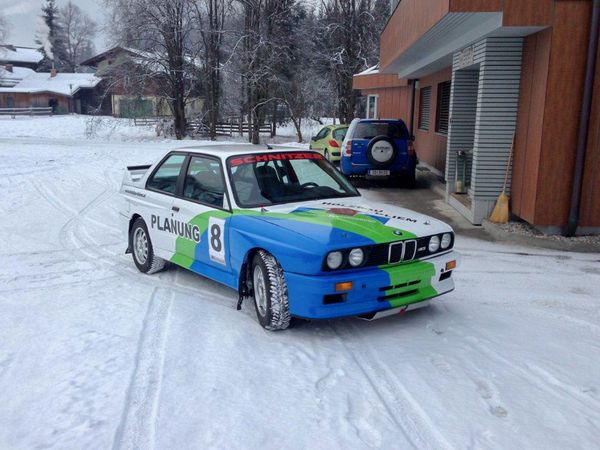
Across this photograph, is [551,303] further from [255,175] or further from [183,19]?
[183,19]

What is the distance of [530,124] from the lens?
8438 mm

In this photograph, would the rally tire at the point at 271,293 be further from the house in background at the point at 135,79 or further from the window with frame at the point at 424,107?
the house in background at the point at 135,79

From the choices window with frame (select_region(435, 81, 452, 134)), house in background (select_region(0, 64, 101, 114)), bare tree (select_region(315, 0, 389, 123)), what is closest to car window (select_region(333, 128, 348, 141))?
window with frame (select_region(435, 81, 452, 134))

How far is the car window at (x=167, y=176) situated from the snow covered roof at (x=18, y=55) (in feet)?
286

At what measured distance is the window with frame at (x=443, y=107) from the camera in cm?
1513

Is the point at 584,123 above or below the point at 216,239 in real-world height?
above

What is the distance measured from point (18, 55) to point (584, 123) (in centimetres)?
9274

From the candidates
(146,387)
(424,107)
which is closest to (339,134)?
(424,107)

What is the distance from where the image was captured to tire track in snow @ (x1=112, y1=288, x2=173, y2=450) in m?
3.30

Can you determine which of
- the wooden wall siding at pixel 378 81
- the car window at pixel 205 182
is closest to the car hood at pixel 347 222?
the car window at pixel 205 182

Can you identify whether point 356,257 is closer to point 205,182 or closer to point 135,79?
point 205,182

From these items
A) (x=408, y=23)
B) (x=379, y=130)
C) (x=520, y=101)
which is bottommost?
(x=379, y=130)

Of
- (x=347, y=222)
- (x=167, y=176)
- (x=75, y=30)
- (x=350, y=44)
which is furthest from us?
(x=75, y=30)

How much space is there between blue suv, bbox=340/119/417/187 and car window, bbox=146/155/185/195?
735 cm
